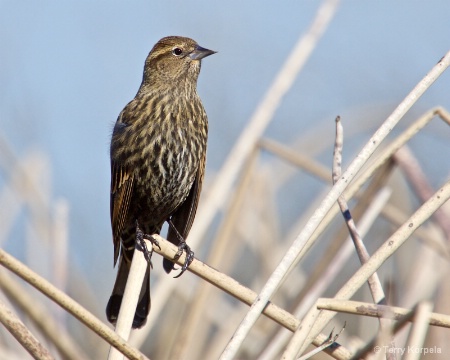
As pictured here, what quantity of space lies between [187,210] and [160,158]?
1.16 ft

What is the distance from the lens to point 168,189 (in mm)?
3943

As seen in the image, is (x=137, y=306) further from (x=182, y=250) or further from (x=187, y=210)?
(x=187, y=210)

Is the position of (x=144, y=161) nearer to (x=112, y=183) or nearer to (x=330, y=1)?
(x=112, y=183)

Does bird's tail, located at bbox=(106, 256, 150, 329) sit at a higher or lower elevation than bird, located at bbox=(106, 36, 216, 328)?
lower

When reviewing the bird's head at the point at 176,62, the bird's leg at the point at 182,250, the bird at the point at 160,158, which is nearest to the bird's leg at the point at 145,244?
the bird's leg at the point at 182,250

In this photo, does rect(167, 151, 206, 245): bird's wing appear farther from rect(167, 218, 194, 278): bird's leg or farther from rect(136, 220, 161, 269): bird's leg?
rect(136, 220, 161, 269): bird's leg

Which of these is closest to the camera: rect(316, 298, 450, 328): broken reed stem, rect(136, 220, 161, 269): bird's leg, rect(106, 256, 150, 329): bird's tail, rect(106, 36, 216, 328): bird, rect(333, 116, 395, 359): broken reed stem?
rect(316, 298, 450, 328): broken reed stem

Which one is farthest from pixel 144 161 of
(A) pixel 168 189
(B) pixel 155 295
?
(B) pixel 155 295

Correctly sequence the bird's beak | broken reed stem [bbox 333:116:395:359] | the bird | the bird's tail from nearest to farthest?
broken reed stem [bbox 333:116:395:359], the bird's tail, the bird, the bird's beak

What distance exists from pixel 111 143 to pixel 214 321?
43.1 inches

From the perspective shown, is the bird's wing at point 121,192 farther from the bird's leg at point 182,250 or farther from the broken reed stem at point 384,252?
the broken reed stem at point 384,252

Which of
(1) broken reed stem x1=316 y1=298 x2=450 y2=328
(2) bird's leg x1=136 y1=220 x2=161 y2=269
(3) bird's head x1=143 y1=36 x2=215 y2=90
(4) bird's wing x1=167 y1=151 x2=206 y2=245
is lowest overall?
(1) broken reed stem x1=316 y1=298 x2=450 y2=328

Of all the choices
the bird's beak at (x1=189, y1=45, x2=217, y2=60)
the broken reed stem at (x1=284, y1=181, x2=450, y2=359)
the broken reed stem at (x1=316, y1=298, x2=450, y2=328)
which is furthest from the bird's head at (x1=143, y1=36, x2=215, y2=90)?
the broken reed stem at (x1=316, y1=298, x2=450, y2=328)

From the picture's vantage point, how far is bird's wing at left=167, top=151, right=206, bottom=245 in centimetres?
399
